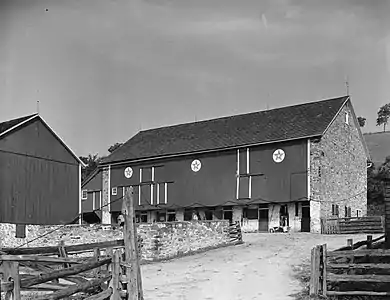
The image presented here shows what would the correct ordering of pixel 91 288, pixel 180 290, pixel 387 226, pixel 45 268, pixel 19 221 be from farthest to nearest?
1. pixel 19 221
2. pixel 387 226
3. pixel 180 290
4. pixel 45 268
5. pixel 91 288

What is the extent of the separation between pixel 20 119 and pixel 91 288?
74.0ft

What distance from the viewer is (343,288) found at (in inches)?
516

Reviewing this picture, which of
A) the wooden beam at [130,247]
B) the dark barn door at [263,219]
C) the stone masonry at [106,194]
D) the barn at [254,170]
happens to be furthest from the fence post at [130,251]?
the stone masonry at [106,194]

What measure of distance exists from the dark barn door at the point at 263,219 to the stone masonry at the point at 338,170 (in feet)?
10.2

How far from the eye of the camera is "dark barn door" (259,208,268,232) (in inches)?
1437

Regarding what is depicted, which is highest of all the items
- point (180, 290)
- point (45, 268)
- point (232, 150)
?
point (232, 150)

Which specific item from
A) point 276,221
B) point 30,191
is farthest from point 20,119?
point 276,221

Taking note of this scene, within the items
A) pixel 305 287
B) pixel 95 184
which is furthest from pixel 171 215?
pixel 305 287

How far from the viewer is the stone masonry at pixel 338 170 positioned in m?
35.2

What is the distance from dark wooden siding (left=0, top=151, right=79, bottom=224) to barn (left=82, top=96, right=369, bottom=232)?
345 inches

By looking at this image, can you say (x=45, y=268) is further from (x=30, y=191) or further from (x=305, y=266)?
(x=30, y=191)

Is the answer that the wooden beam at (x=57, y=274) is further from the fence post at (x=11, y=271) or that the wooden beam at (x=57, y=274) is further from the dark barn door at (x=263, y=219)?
the dark barn door at (x=263, y=219)

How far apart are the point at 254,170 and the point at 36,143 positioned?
13.3m

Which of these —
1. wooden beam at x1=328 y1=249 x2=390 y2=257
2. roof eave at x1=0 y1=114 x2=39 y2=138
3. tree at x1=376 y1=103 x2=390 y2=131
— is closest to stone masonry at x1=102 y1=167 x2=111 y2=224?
roof eave at x1=0 y1=114 x2=39 y2=138
